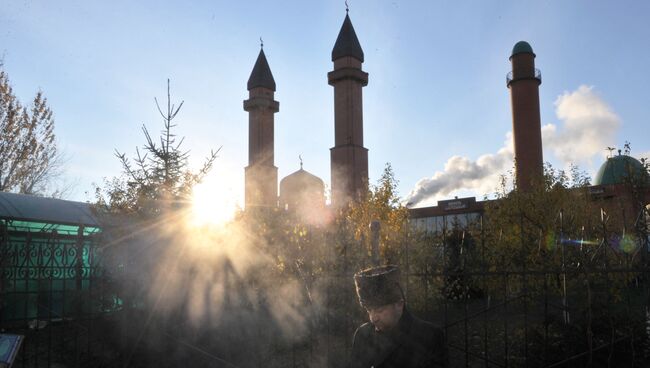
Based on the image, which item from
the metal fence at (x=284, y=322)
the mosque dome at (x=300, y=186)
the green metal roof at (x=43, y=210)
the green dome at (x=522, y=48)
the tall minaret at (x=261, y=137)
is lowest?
the metal fence at (x=284, y=322)

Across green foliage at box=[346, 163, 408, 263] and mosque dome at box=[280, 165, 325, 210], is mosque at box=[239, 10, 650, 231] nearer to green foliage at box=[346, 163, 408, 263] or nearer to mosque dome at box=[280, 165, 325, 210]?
mosque dome at box=[280, 165, 325, 210]

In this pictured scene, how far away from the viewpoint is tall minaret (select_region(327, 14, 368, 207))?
30.9 m

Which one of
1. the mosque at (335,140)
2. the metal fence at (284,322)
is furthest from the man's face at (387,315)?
the mosque at (335,140)

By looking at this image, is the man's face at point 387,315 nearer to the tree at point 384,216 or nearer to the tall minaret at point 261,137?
the tree at point 384,216

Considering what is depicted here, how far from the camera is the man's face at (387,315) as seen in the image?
291cm

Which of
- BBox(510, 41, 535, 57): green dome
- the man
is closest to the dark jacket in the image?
the man

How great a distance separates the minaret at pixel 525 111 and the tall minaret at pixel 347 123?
32.1ft

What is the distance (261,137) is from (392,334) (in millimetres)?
33408

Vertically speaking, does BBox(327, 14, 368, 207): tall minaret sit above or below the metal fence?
above

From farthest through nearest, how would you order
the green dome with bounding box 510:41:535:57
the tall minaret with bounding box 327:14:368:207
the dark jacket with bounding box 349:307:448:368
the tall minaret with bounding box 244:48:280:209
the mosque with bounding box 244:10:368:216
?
the tall minaret with bounding box 244:48:280:209
the green dome with bounding box 510:41:535:57
the mosque with bounding box 244:10:368:216
the tall minaret with bounding box 327:14:368:207
the dark jacket with bounding box 349:307:448:368

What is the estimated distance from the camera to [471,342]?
30.1 ft

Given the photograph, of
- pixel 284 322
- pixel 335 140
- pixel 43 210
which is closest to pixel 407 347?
pixel 284 322

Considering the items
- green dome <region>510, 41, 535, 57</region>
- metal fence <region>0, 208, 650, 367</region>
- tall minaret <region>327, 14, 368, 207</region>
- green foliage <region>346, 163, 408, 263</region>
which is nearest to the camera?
metal fence <region>0, 208, 650, 367</region>

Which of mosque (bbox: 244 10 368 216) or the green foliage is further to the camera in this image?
mosque (bbox: 244 10 368 216)
